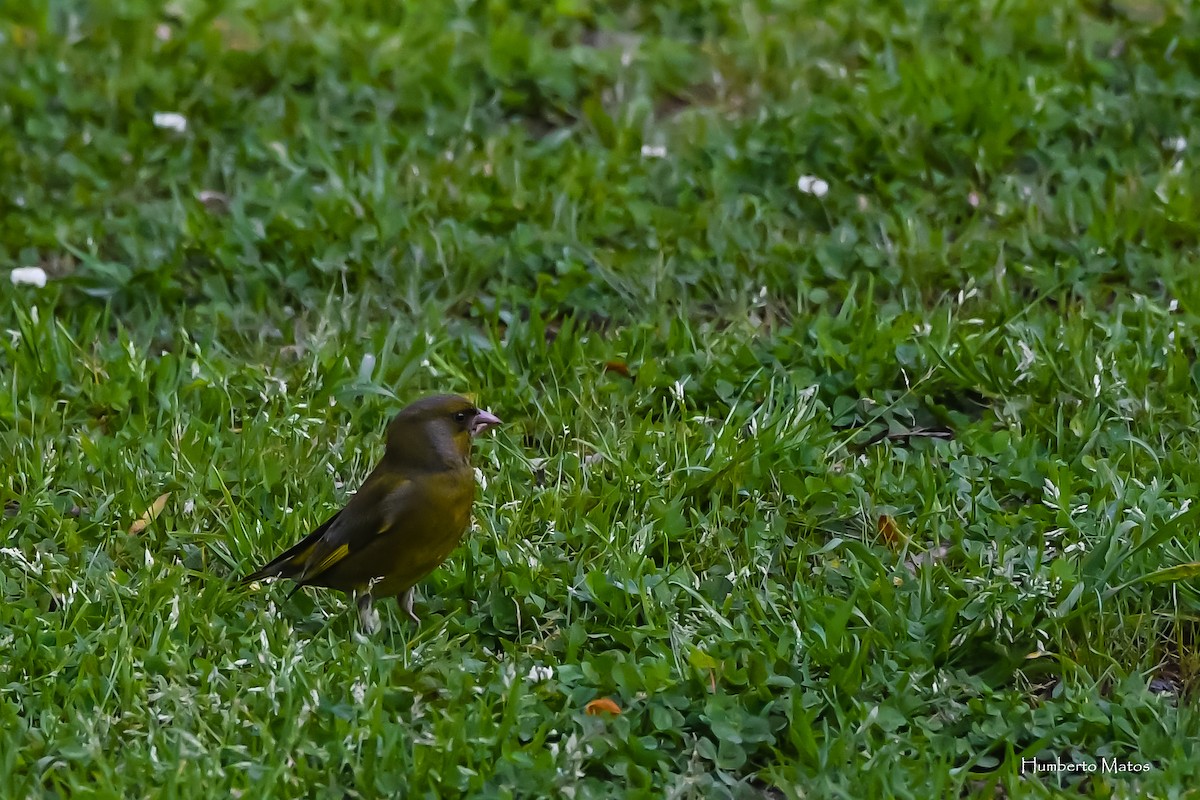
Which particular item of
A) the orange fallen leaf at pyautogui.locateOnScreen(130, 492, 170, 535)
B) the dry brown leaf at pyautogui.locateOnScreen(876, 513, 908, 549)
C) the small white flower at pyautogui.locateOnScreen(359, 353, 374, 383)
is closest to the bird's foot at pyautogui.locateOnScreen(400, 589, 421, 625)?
the orange fallen leaf at pyautogui.locateOnScreen(130, 492, 170, 535)

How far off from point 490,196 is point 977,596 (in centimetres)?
283

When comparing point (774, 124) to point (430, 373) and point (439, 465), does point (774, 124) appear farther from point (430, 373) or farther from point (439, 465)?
point (439, 465)

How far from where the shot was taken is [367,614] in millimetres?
4250

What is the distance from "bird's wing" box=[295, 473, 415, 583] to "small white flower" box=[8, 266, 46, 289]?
2108mm

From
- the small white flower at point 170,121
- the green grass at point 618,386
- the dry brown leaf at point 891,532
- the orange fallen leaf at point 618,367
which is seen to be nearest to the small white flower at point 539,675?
the green grass at point 618,386

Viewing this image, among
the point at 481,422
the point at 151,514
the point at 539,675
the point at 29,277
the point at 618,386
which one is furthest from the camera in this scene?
the point at 29,277

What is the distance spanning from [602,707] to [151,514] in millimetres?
1563

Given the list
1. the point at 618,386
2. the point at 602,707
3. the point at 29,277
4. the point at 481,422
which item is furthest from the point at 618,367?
the point at 29,277

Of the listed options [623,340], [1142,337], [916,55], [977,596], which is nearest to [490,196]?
[623,340]

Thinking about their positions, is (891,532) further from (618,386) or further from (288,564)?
(288,564)

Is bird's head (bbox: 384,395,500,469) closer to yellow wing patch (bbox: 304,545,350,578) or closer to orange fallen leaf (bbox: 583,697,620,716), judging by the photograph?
yellow wing patch (bbox: 304,545,350,578)

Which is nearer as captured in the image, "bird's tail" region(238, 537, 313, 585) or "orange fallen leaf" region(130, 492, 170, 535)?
"bird's tail" region(238, 537, 313, 585)

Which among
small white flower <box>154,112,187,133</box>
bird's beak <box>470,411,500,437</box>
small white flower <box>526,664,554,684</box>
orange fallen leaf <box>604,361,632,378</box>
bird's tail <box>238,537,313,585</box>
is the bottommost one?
orange fallen leaf <box>604,361,632,378</box>

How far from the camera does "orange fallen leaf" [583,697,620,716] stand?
383 cm
